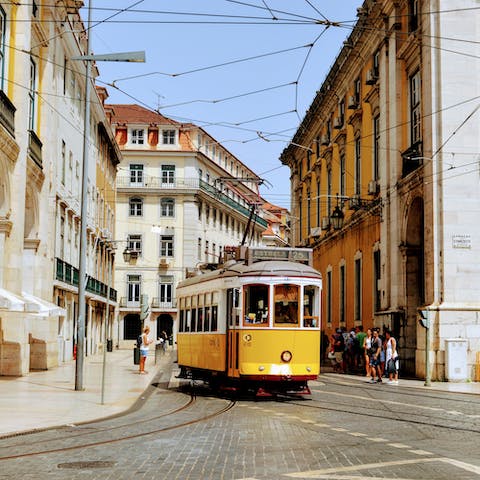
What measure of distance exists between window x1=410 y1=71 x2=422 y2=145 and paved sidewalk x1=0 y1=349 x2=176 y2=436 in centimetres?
1243

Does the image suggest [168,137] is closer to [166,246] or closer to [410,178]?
[166,246]

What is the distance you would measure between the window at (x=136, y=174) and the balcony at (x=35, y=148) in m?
44.1

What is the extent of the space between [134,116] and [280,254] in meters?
58.8

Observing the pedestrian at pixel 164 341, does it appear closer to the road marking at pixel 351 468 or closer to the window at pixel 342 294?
the window at pixel 342 294

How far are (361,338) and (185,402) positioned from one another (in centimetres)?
1425

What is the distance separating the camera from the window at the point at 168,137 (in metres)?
74.9

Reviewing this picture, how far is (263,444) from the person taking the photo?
453 inches

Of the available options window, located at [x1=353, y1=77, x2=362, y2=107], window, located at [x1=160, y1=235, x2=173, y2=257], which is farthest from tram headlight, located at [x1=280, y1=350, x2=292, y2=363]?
window, located at [x1=160, y1=235, x2=173, y2=257]

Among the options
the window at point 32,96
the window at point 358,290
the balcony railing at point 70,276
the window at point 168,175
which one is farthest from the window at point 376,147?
the window at point 168,175

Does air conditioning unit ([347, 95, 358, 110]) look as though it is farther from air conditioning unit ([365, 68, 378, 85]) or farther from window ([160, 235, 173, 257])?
window ([160, 235, 173, 257])

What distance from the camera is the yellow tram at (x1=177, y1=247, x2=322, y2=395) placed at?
18797 mm

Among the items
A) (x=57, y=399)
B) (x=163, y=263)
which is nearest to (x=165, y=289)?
(x=163, y=263)

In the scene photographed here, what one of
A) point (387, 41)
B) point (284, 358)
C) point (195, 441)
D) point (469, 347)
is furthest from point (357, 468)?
point (387, 41)

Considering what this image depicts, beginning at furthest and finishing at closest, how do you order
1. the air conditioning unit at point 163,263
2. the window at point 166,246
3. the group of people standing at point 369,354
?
the window at point 166,246, the air conditioning unit at point 163,263, the group of people standing at point 369,354
